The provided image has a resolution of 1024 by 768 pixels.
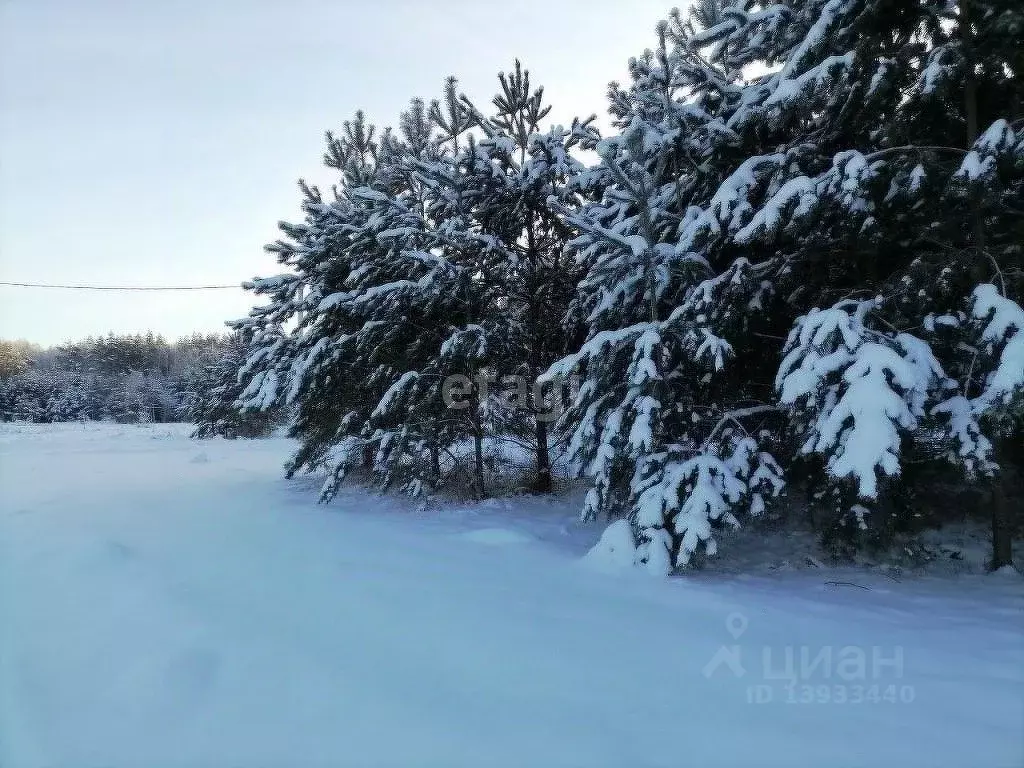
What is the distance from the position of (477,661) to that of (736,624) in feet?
6.62

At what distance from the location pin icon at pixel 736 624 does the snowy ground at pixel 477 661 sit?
0.01 m

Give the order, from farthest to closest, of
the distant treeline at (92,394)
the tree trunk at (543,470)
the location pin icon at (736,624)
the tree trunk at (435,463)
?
the distant treeline at (92,394) → the tree trunk at (543,470) → the tree trunk at (435,463) → the location pin icon at (736,624)

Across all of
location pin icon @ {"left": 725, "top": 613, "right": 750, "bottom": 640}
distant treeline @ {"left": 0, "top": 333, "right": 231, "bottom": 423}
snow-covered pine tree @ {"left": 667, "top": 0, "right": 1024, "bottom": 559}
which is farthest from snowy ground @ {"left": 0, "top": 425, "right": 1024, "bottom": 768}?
distant treeline @ {"left": 0, "top": 333, "right": 231, "bottom": 423}

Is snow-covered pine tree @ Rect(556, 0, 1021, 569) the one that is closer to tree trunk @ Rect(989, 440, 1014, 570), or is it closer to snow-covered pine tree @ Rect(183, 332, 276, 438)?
tree trunk @ Rect(989, 440, 1014, 570)

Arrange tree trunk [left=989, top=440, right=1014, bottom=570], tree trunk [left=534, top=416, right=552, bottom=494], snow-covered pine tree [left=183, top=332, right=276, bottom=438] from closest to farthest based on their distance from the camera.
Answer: tree trunk [left=989, top=440, right=1014, bottom=570] < tree trunk [left=534, top=416, right=552, bottom=494] < snow-covered pine tree [left=183, top=332, right=276, bottom=438]

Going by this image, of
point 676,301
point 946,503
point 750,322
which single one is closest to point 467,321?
point 676,301

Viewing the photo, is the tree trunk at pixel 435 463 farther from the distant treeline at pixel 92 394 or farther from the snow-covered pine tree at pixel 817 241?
the distant treeline at pixel 92 394

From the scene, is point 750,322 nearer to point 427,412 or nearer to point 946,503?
point 946,503

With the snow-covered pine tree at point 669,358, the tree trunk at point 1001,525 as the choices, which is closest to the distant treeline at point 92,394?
the snow-covered pine tree at point 669,358

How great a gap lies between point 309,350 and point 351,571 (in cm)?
576

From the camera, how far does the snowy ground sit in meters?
2.54

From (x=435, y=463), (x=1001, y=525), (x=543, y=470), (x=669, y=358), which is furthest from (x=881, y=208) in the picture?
(x=435, y=463)

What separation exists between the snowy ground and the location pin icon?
0.01m

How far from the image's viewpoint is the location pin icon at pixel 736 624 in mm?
3742
